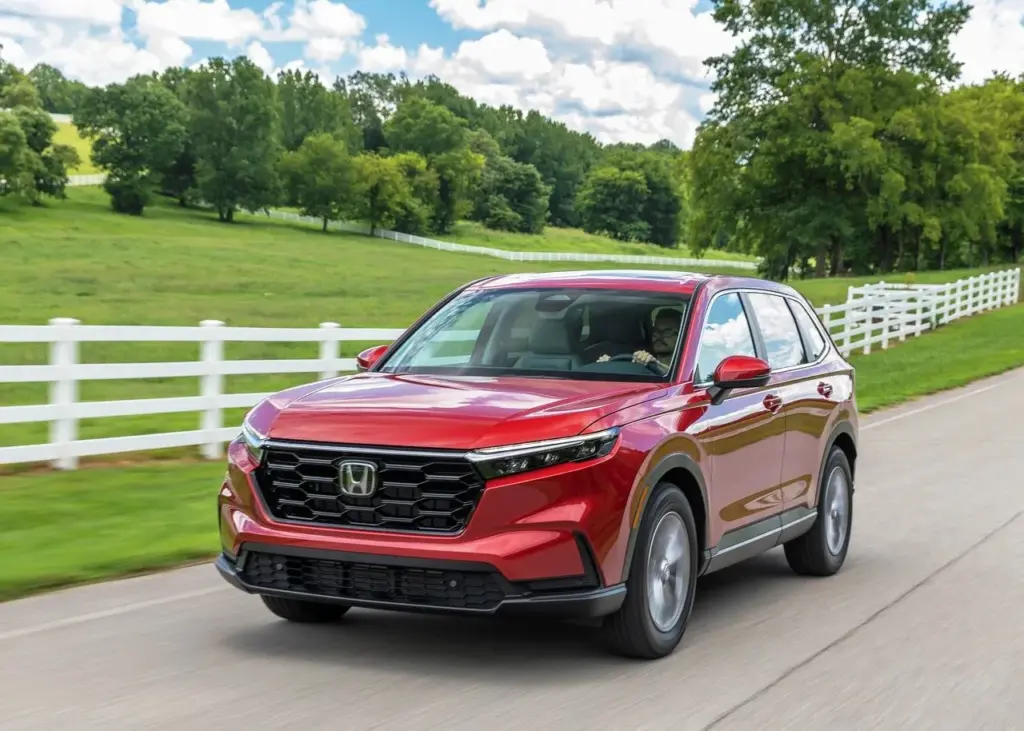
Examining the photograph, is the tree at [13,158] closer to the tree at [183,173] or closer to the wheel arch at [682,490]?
the tree at [183,173]

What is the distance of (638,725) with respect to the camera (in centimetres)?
546

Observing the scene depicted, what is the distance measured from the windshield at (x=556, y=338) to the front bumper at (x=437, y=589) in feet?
4.34

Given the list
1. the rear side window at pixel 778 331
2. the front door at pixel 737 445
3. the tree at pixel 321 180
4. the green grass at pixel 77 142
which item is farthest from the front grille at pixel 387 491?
the green grass at pixel 77 142

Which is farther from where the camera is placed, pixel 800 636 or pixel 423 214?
pixel 423 214

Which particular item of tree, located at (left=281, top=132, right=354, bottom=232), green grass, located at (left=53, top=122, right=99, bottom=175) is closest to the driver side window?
tree, located at (left=281, top=132, right=354, bottom=232)

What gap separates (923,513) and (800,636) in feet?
15.3

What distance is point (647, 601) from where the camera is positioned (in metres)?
6.34

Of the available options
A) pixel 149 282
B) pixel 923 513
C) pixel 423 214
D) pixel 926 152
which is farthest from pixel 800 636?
pixel 423 214

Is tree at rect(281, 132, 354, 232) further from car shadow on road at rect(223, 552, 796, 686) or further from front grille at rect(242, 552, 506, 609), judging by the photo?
front grille at rect(242, 552, 506, 609)

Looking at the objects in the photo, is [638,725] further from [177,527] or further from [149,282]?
[149,282]

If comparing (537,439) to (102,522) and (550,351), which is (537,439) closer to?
(550,351)

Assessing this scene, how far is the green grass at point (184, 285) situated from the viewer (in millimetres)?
21328

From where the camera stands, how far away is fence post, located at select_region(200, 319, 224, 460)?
14188 mm

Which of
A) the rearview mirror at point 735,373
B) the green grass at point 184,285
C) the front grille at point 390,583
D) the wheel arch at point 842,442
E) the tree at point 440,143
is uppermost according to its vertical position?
the tree at point 440,143
